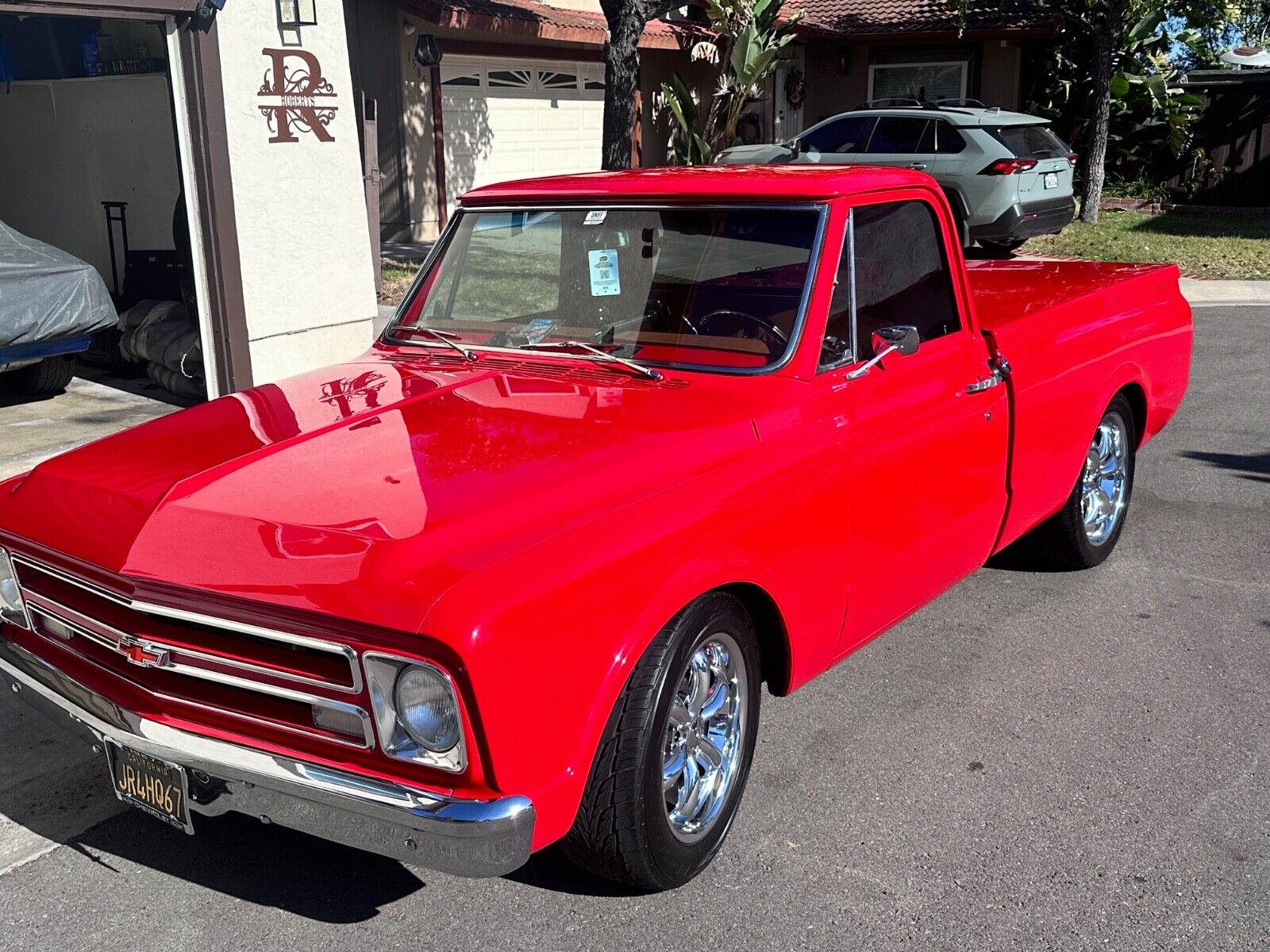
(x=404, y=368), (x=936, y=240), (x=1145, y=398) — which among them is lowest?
(x=1145, y=398)

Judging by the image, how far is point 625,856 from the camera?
10.6 ft

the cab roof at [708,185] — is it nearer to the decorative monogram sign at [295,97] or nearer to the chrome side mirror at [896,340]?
the chrome side mirror at [896,340]

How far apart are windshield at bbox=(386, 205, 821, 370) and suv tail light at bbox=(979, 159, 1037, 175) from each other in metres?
12.2

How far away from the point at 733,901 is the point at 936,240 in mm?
2503

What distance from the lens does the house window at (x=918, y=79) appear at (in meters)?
25.6

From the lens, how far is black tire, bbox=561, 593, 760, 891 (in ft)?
10.2

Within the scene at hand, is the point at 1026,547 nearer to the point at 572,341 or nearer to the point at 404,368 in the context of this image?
the point at 572,341

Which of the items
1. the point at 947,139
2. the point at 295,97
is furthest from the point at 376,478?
the point at 947,139

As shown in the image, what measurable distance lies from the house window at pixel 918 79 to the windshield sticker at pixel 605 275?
22.4 m

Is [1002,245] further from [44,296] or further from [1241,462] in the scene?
[44,296]

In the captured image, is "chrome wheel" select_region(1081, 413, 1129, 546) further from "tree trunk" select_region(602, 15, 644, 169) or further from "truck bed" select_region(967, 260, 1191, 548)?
"tree trunk" select_region(602, 15, 644, 169)

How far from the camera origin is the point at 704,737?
11.7ft

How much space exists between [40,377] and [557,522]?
26.5 ft

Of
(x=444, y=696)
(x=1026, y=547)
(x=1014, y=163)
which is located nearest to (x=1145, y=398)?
(x=1026, y=547)
